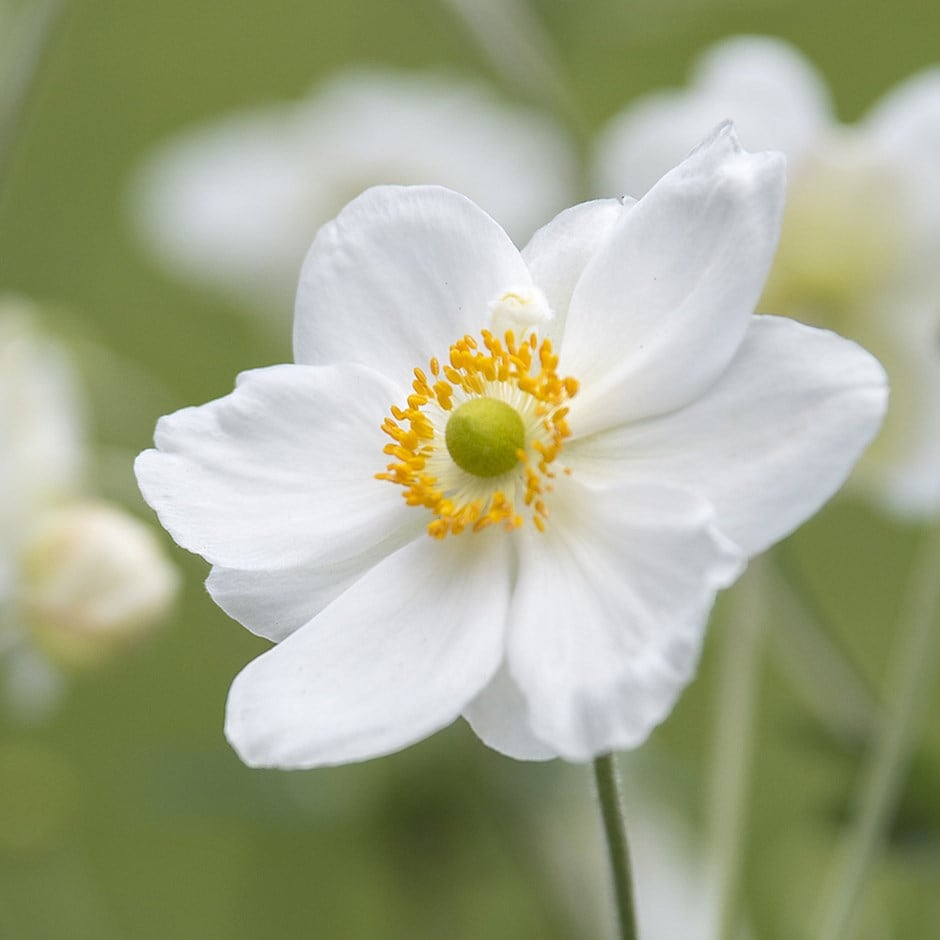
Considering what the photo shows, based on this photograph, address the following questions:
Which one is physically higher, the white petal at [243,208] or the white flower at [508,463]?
the white flower at [508,463]

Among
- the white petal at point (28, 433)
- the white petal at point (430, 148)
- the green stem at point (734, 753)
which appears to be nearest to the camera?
the green stem at point (734, 753)

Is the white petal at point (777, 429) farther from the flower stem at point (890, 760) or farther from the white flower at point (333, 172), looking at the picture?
the white flower at point (333, 172)

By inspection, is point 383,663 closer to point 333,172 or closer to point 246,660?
point 246,660

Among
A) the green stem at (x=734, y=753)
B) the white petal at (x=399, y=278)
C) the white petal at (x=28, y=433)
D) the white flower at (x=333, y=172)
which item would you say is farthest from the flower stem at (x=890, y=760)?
the white flower at (x=333, y=172)

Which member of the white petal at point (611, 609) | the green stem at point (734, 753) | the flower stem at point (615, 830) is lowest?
the green stem at point (734, 753)

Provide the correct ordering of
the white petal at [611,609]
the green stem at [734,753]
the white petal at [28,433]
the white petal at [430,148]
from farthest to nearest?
the white petal at [430,148] → the white petal at [28,433] → the green stem at [734,753] → the white petal at [611,609]

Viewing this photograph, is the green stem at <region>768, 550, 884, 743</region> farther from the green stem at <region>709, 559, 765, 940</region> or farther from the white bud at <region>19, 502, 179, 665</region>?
the white bud at <region>19, 502, 179, 665</region>
